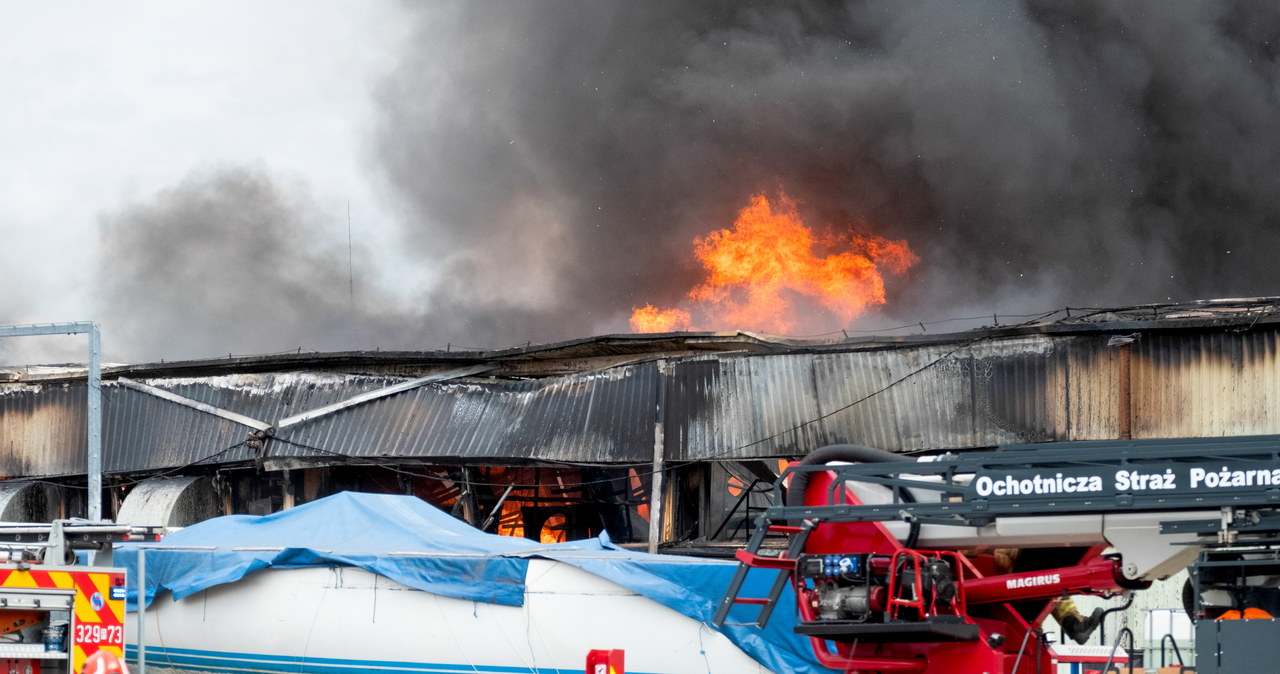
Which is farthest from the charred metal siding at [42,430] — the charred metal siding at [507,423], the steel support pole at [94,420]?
the steel support pole at [94,420]

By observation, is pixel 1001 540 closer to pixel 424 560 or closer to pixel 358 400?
pixel 424 560

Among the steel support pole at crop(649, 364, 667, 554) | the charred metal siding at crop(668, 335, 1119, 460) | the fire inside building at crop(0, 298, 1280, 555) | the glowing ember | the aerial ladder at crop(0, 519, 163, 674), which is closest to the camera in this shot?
the aerial ladder at crop(0, 519, 163, 674)

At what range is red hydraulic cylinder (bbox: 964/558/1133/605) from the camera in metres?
10.9

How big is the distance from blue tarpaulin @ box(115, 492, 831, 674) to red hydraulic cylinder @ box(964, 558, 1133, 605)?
3.22 m

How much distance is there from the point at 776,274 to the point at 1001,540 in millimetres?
30615

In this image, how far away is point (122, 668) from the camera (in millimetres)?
9125

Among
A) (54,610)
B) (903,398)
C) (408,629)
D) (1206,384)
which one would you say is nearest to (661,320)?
(903,398)

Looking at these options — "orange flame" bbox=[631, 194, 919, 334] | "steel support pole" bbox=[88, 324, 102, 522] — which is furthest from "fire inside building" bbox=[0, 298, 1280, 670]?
"orange flame" bbox=[631, 194, 919, 334]

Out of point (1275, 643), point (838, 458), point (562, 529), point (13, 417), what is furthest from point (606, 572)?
point (13, 417)

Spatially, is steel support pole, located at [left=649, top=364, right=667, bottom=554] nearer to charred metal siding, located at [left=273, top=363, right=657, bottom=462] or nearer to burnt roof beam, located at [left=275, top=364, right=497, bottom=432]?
charred metal siding, located at [left=273, top=363, right=657, bottom=462]

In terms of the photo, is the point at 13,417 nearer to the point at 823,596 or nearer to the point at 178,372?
the point at 178,372

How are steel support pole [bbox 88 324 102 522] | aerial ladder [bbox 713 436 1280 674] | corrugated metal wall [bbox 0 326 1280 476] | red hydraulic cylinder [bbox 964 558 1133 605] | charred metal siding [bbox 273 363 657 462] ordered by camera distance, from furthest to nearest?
charred metal siding [bbox 273 363 657 462], corrugated metal wall [bbox 0 326 1280 476], steel support pole [bbox 88 324 102 522], red hydraulic cylinder [bbox 964 558 1133 605], aerial ladder [bbox 713 436 1280 674]

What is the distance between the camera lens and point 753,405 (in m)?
26.0

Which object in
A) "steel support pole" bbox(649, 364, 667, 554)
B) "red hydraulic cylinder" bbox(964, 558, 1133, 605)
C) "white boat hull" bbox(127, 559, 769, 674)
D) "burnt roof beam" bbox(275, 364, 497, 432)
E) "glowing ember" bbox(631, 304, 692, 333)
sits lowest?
"white boat hull" bbox(127, 559, 769, 674)
